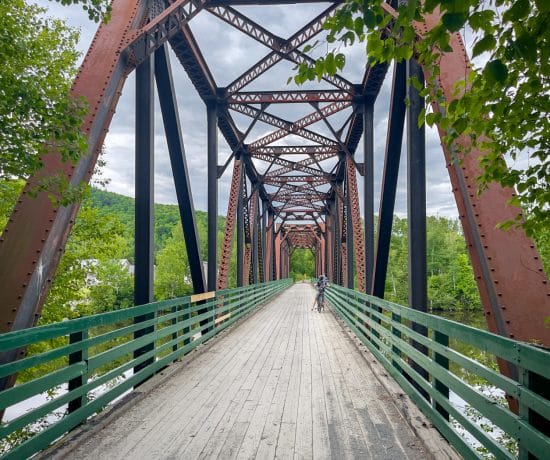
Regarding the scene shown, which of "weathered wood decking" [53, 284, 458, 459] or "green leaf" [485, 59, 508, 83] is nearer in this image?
"green leaf" [485, 59, 508, 83]

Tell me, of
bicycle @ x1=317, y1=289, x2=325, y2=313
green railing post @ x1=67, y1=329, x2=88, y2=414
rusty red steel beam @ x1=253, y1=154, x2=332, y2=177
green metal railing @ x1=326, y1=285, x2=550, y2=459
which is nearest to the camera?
green metal railing @ x1=326, y1=285, x2=550, y2=459

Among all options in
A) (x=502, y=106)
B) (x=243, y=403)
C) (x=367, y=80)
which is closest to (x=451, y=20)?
(x=502, y=106)

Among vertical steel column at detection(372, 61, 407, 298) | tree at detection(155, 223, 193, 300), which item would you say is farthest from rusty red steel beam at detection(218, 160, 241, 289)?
tree at detection(155, 223, 193, 300)

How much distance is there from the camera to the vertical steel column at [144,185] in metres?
6.40

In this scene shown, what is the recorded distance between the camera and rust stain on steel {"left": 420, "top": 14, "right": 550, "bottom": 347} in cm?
351

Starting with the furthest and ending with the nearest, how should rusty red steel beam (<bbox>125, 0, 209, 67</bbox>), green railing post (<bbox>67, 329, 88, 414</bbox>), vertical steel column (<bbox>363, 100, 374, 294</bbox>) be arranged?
1. vertical steel column (<bbox>363, 100, 374, 294</bbox>)
2. rusty red steel beam (<bbox>125, 0, 209, 67</bbox>)
3. green railing post (<bbox>67, 329, 88, 414</bbox>)

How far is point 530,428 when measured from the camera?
6.97 feet

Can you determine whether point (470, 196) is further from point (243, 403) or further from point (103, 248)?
point (103, 248)

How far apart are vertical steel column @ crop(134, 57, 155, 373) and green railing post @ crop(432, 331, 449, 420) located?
13.9 ft

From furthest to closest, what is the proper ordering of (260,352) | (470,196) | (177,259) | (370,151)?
(177,259), (370,151), (260,352), (470,196)

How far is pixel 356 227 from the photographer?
1495cm

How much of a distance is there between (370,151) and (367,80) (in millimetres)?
2146

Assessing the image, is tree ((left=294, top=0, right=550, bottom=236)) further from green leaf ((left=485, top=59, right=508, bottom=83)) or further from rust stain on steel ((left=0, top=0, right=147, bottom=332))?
rust stain on steel ((left=0, top=0, right=147, bottom=332))

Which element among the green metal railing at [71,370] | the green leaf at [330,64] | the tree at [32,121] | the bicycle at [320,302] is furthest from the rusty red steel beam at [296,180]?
the green leaf at [330,64]
